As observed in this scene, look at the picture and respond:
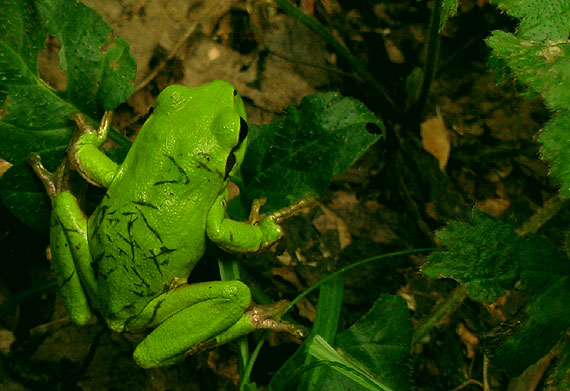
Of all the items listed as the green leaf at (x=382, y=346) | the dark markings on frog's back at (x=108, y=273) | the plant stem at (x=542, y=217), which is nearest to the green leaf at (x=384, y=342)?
the green leaf at (x=382, y=346)

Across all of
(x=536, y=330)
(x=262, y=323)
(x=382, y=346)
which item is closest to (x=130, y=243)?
(x=262, y=323)

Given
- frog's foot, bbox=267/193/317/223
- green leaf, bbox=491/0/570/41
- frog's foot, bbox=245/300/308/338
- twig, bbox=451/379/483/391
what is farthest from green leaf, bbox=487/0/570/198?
twig, bbox=451/379/483/391

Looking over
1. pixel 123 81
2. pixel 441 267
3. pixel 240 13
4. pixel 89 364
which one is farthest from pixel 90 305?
pixel 240 13

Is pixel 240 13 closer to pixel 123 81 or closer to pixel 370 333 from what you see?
pixel 123 81

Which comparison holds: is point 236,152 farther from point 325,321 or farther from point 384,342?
point 384,342

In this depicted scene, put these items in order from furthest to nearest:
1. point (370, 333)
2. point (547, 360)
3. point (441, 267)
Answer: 1. point (547, 360)
2. point (370, 333)
3. point (441, 267)

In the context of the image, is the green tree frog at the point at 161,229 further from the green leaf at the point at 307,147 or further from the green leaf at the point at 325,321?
the green leaf at the point at 325,321

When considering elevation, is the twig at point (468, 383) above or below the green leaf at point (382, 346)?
below

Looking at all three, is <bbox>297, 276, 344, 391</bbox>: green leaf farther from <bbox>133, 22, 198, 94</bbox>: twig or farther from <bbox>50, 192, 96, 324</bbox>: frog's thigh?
<bbox>133, 22, 198, 94</bbox>: twig
